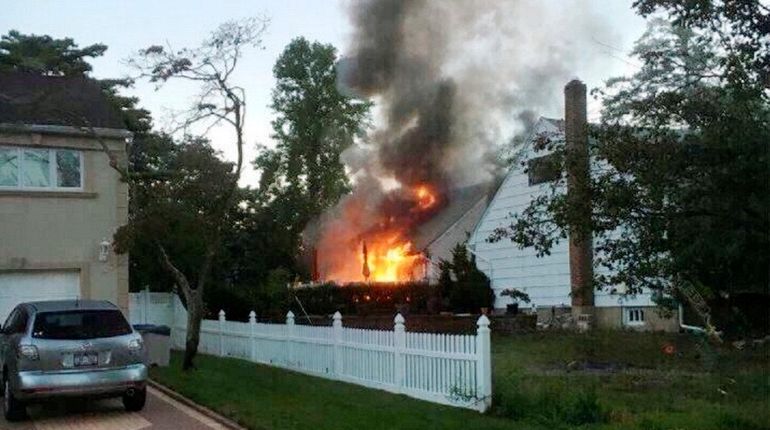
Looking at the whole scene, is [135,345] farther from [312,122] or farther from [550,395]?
[312,122]

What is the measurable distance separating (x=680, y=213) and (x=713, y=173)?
128 cm

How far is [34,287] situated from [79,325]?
7886 millimetres

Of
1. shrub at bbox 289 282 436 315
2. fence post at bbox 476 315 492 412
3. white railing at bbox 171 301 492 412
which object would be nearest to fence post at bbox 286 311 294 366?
white railing at bbox 171 301 492 412

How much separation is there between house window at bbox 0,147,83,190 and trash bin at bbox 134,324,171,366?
158 inches

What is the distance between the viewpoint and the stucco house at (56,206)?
17688mm

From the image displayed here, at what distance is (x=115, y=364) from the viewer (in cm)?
1060

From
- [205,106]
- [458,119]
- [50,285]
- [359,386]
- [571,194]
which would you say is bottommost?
[359,386]

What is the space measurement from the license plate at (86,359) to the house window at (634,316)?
1777 centimetres

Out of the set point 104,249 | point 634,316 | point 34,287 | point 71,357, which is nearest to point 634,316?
point 634,316

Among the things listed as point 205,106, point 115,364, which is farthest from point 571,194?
point 115,364

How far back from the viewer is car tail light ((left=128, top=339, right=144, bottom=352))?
1082cm

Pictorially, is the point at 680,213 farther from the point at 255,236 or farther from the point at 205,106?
the point at 255,236

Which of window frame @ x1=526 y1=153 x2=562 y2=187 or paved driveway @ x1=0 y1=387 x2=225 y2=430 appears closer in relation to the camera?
paved driveway @ x1=0 y1=387 x2=225 y2=430

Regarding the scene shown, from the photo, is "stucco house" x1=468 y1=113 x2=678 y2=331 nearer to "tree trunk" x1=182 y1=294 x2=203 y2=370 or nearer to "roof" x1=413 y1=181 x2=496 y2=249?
"roof" x1=413 y1=181 x2=496 y2=249
